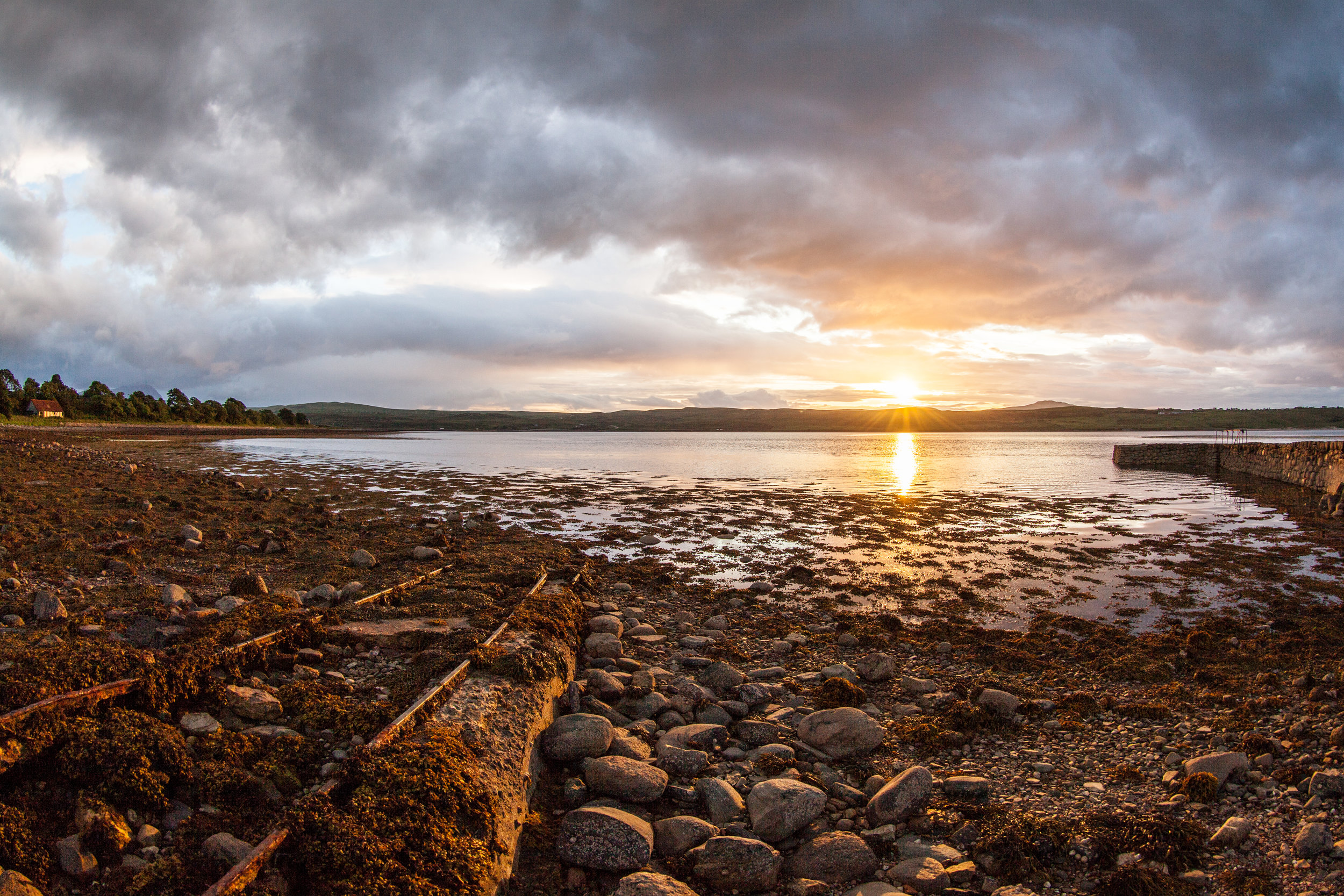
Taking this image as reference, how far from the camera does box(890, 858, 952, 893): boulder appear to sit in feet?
14.7

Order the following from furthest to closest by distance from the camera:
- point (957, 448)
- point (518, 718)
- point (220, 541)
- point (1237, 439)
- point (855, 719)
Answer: point (1237, 439) → point (957, 448) → point (220, 541) → point (855, 719) → point (518, 718)

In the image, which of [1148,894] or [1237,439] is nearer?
[1148,894]

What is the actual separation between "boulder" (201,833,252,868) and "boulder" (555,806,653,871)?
82.1 inches

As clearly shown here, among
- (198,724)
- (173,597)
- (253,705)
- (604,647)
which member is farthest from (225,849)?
(173,597)

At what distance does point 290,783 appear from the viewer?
4758 mm

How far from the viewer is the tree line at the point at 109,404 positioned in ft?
341

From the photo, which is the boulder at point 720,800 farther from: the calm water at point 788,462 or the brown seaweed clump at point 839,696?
the calm water at point 788,462

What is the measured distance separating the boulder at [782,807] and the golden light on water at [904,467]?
28.3 metres

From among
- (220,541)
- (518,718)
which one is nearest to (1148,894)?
(518,718)

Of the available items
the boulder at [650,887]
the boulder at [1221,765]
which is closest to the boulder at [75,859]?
the boulder at [650,887]

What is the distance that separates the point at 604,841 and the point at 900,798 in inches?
101

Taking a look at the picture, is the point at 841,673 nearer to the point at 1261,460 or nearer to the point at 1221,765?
the point at 1221,765

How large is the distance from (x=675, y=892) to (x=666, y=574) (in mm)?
10056

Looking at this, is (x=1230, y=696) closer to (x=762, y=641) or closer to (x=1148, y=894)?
(x=1148, y=894)
